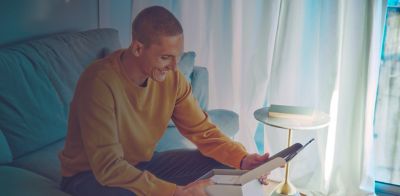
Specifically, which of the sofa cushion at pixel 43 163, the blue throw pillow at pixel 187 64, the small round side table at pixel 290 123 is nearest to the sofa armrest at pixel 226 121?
the small round side table at pixel 290 123

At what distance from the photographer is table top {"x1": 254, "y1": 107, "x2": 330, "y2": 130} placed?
2.04 m

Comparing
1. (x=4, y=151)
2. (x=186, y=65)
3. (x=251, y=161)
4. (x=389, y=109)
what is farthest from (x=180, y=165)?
(x=389, y=109)

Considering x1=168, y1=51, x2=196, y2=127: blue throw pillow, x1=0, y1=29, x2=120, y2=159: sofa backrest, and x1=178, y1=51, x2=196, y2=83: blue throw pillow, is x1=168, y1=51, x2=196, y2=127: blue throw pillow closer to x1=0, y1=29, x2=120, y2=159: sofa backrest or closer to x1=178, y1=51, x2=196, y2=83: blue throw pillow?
x1=178, y1=51, x2=196, y2=83: blue throw pillow

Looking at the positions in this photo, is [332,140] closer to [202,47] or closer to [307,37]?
[307,37]

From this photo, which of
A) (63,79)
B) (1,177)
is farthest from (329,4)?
(1,177)

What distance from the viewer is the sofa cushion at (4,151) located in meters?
Answer: 1.69

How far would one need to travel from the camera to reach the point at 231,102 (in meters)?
2.65

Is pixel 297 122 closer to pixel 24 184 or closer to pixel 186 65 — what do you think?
pixel 186 65

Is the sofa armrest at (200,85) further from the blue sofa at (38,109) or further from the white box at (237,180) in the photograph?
the white box at (237,180)

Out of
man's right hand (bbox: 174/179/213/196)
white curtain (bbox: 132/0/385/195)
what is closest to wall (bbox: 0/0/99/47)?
white curtain (bbox: 132/0/385/195)

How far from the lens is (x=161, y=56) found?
132 centimetres

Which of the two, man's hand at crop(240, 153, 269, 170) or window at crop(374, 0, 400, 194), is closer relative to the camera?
man's hand at crop(240, 153, 269, 170)

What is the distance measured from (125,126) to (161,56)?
9.4 inches

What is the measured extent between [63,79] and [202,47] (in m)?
0.88
